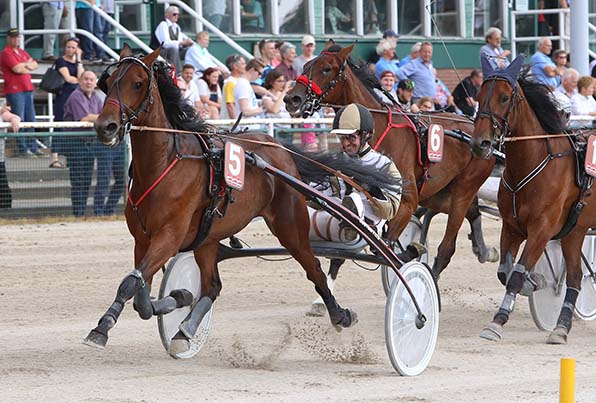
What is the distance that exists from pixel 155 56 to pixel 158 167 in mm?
582

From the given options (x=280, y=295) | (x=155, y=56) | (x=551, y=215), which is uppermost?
(x=155, y=56)

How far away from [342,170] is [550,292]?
1951 mm

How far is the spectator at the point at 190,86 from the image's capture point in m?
14.2

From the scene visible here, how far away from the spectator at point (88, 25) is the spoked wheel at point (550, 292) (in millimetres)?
8322

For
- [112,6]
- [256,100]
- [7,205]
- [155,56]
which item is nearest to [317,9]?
[112,6]

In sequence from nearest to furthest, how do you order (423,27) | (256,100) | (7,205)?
(7,205)
(256,100)
(423,27)

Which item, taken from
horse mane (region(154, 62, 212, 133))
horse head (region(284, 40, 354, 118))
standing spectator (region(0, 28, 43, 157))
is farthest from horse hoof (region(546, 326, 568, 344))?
standing spectator (region(0, 28, 43, 157))

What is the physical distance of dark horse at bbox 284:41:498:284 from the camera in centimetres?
907

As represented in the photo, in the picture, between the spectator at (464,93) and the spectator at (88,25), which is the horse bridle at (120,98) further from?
the spectator at (88,25)

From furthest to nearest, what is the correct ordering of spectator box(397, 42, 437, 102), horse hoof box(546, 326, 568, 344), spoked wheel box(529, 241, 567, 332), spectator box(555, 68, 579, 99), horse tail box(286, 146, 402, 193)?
spectator box(397, 42, 437, 102) < spectator box(555, 68, 579, 99) < spoked wheel box(529, 241, 567, 332) < horse hoof box(546, 326, 568, 344) < horse tail box(286, 146, 402, 193)

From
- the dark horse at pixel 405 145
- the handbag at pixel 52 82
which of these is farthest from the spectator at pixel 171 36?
the dark horse at pixel 405 145

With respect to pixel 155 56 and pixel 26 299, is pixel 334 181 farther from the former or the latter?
pixel 26 299

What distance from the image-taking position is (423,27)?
68.2 feet

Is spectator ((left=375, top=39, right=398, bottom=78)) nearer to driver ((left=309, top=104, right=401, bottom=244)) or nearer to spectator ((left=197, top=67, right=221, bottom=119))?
spectator ((left=197, top=67, right=221, bottom=119))
